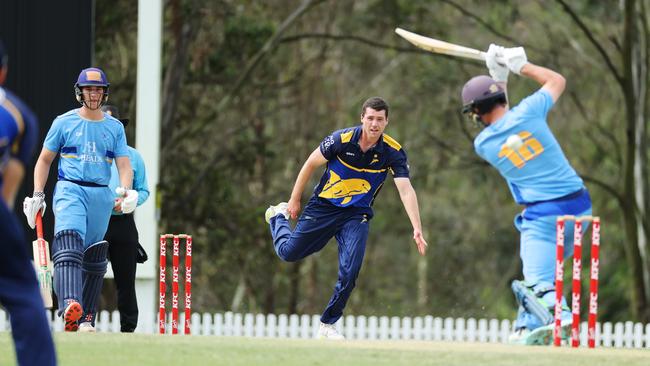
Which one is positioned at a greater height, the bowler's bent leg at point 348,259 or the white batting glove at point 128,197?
the white batting glove at point 128,197

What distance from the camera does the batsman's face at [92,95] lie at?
11.4 metres

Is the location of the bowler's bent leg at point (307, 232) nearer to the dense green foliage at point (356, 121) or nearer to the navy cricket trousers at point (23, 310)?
the navy cricket trousers at point (23, 310)

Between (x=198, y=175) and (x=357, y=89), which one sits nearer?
(x=198, y=175)

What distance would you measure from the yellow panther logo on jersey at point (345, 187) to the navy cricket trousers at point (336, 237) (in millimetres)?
115

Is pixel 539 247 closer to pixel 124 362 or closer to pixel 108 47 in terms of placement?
pixel 124 362

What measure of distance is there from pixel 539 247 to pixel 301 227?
126 inches

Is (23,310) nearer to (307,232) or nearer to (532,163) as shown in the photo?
(532,163)

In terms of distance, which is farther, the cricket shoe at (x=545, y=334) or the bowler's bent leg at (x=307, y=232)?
the bowler's bent leg at (x=307, y=232)

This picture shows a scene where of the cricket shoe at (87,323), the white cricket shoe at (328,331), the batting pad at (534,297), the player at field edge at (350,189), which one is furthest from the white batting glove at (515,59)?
the cricket shoe at (87,323)

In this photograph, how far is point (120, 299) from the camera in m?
12.9

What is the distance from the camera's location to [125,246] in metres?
12.8

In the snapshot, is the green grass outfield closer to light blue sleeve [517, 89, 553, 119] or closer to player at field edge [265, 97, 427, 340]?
light blue sleeve [517, 89, 553, 119]

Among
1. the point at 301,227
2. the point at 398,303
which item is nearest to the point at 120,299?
the point at 301,227

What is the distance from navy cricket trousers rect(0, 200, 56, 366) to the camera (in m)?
6.31
